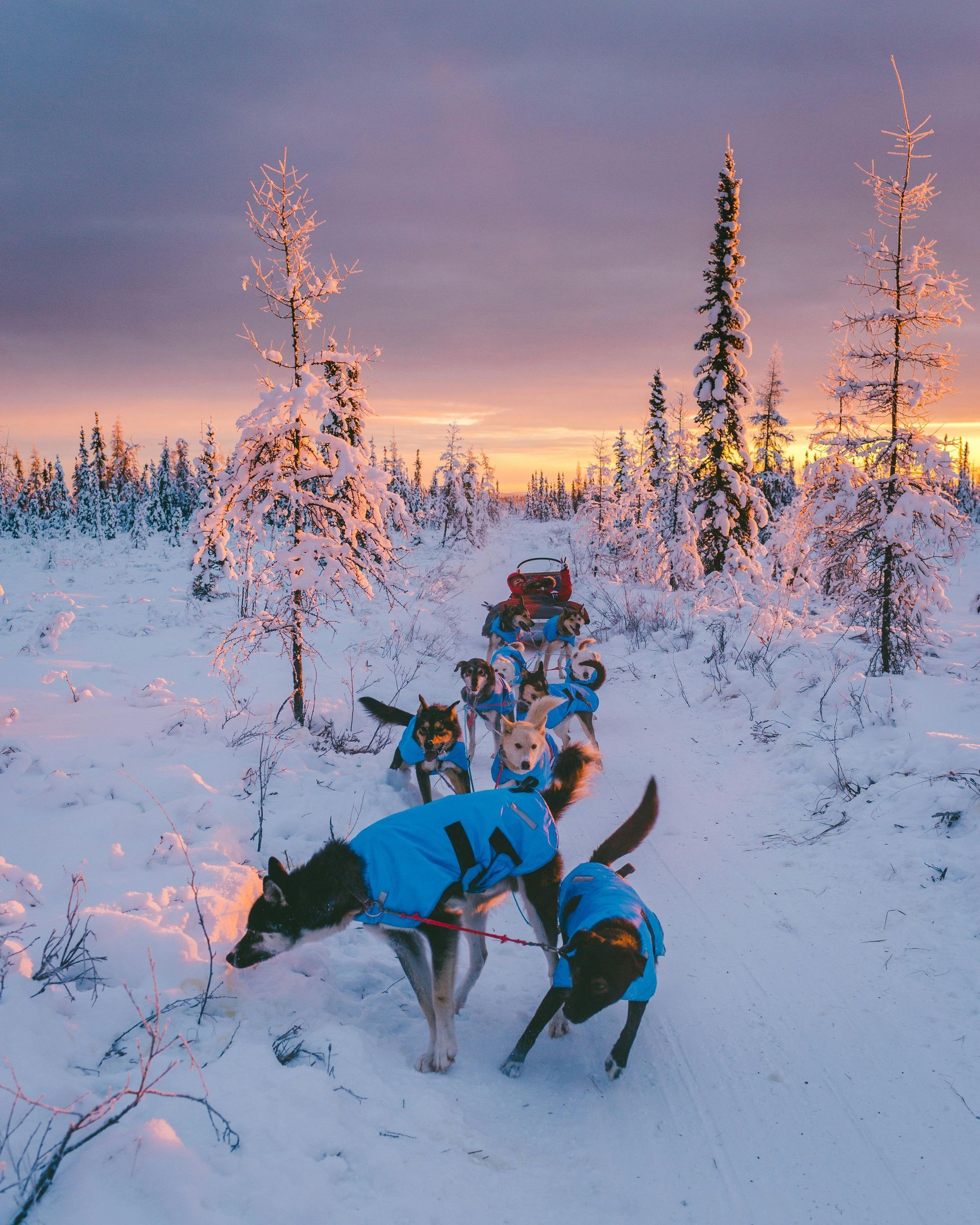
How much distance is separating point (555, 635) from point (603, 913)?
7271 millimetres

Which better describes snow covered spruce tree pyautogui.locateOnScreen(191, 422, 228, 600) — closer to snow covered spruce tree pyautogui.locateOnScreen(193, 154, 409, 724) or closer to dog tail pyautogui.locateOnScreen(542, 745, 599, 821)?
snow covered spruce tree pyautogui.locateOnScreen(193, 154, 409, 724)

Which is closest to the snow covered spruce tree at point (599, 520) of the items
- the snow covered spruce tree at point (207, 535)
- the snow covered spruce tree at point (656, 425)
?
the snow covered spruce tree at point (656, 425)

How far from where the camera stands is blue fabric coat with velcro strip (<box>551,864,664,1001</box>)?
10.5ft

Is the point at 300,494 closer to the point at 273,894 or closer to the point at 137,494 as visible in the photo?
the point at 273,894

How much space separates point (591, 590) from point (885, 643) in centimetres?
1192

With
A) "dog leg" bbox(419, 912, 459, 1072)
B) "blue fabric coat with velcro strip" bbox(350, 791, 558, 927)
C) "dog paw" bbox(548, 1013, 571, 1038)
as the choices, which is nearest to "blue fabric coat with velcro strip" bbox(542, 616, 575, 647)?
"blue fabric coat with velcro strip" bbox(350, 791, 558, 927)

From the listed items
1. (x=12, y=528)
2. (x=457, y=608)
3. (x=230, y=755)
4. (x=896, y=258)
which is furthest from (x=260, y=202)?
(x=12, y=528)

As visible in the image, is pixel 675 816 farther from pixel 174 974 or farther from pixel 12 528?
pixel 12 528

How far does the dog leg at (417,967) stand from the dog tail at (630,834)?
1.20 meters

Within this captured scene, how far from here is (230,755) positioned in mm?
6406

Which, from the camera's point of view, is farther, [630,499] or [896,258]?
[630,499]

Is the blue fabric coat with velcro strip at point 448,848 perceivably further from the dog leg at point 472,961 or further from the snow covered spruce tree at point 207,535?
the snow covered spruce tree at point 207,535

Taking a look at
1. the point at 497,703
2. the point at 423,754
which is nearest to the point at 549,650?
the point at 497,703

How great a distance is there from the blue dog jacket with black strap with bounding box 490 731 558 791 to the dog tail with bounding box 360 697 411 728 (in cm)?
126
